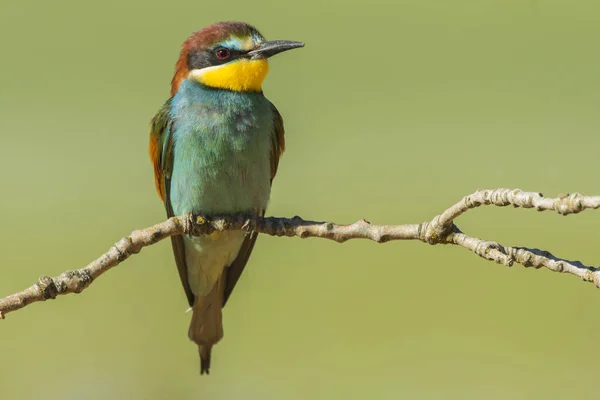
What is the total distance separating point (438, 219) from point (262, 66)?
0.81 m

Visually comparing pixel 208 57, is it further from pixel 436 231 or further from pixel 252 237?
pixel 436 231

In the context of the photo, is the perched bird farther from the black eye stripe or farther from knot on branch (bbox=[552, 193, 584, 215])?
knot on branch (bbox=[552, 193, 584, 215])

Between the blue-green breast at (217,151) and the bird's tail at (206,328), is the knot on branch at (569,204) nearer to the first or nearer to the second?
the blue-green breast at (217,151)

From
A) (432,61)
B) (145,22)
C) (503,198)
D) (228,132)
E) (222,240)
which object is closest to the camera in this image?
(503,198)

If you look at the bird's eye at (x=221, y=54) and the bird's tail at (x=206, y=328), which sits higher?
the bird's eye at (x=221, y=54)

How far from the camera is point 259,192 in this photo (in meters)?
2.10

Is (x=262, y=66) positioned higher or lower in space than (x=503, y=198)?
higher

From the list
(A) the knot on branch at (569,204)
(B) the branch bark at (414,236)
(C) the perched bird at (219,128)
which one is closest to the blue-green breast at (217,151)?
(C) the perched bird at (219,128)

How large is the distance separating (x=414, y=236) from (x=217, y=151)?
72 cm

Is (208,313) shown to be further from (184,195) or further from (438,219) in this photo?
(438,219)

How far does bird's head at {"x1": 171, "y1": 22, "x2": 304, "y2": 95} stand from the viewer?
2.09m

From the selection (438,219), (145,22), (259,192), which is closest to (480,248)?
(438,219)

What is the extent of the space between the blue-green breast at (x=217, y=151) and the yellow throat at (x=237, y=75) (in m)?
0.02

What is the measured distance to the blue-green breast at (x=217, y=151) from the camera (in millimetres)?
2062
